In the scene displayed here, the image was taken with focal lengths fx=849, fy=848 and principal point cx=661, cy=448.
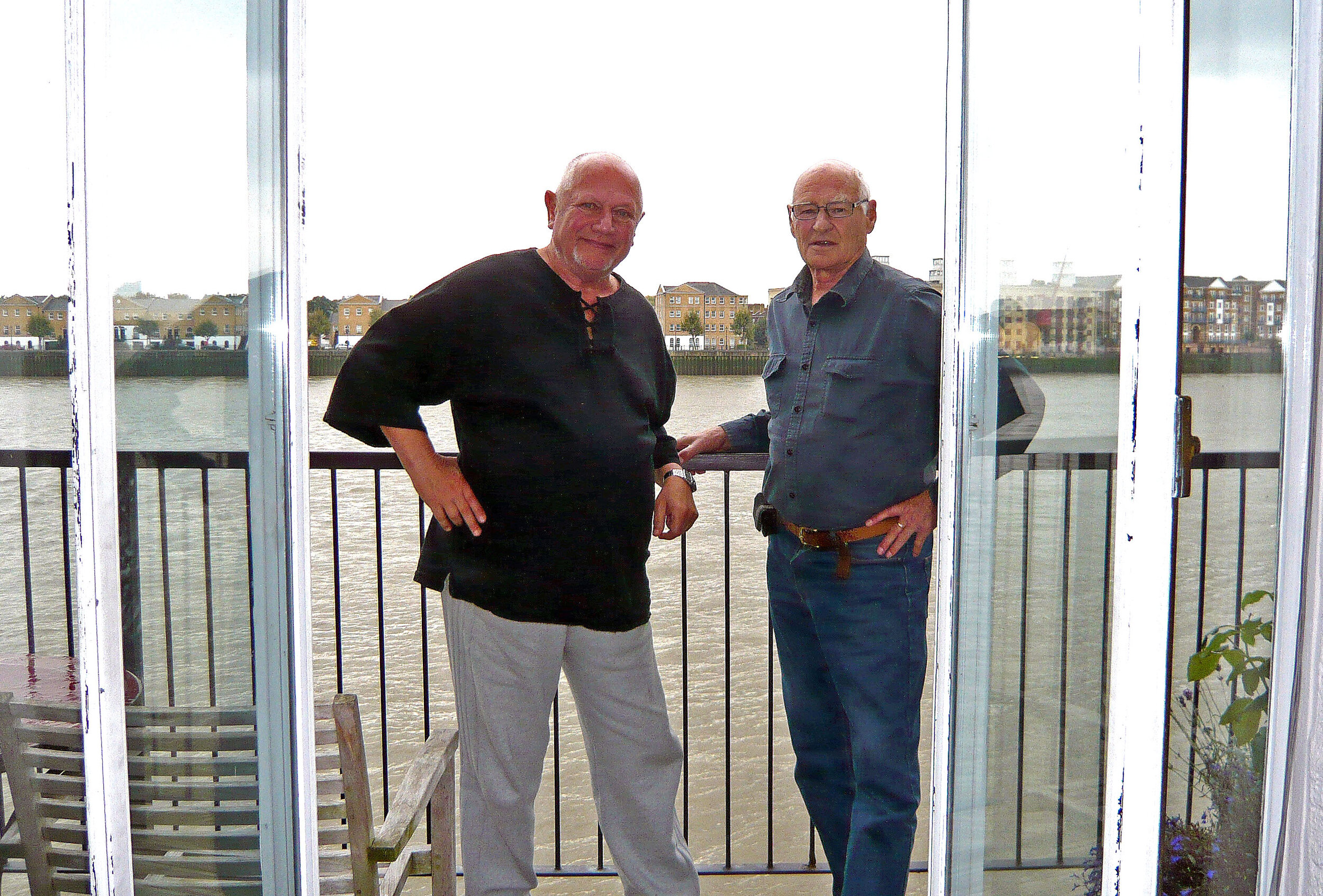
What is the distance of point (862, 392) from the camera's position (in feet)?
4.66

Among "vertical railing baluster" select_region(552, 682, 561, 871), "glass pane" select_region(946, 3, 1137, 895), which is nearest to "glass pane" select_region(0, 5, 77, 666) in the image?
"glass pane" select_region(946, 3, 1137, 895)

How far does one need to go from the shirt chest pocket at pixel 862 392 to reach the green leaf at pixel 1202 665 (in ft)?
2.21

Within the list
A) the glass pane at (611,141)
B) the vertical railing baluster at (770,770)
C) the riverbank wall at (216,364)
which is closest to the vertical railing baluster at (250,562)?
the riverbank wall at (216,364)

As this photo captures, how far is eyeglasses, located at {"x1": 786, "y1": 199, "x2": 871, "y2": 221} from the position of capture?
4.89ft

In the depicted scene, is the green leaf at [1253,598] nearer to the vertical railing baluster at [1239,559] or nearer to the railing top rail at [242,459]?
the vertical railing baluster at [1239,559]

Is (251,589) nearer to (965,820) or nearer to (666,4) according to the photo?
(965,820)

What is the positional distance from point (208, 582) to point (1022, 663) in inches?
36.2

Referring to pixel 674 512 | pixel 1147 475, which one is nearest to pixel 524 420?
pixel 674 512

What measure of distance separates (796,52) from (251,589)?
21063 millimetres

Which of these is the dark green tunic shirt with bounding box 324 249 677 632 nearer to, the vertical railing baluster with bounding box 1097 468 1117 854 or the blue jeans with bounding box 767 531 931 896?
the blue jeans with bounding box 767 531 931 896

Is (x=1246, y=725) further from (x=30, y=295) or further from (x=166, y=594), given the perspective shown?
(x=30, y=295)

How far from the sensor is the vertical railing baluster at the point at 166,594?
0.85 metres

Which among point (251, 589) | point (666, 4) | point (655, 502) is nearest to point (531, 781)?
point (655, 502)

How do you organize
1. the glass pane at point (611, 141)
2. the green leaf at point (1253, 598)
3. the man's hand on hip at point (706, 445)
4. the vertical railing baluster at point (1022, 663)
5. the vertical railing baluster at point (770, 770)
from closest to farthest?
1. the green leaf at point (1253, 598)
2. the vertical railing baluster at point (1022, 663)
3. the man's hand on hip at point (706, 445)
4. the vertical railing baluster at point (770, 770)
5. the glass pane at point (611, 141)
